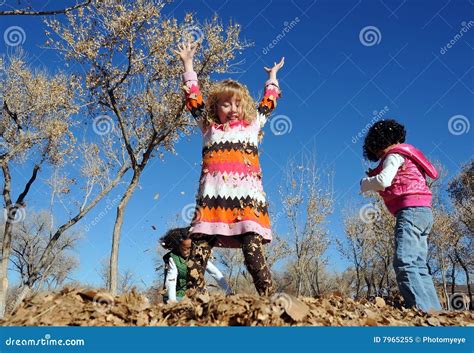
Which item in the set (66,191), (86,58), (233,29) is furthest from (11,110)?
(233,29)

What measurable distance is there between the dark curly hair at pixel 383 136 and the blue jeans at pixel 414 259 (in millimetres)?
693

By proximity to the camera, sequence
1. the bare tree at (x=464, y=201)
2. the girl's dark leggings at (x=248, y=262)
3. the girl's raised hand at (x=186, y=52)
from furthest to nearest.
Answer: the bare tree at (x=464, y=201) → the girl's raised hand at (x=186, y=52) → the girl's dark leggings at (x=248, y=262)

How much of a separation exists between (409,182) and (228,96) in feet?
6.33

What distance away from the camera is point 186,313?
294 cm

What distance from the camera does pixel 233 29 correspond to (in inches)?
562

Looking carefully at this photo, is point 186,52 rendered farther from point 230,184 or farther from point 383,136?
point 383,136

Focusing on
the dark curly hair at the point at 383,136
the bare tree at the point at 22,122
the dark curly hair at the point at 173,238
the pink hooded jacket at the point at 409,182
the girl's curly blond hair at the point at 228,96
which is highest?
the bare tree at the point at 22,122

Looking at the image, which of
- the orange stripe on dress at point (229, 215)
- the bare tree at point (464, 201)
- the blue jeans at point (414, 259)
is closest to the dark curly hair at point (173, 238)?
the orange stripe on dress at point (229, 215)

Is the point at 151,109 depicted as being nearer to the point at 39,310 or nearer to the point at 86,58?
the point at 86,58

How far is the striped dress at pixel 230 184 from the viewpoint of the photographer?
421 centimetres

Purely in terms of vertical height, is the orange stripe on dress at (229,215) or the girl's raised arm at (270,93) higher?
the girl's raised arm at (270,93)

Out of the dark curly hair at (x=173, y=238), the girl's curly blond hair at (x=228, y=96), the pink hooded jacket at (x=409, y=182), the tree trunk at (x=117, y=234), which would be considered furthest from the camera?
the tree trunk at (x=117, y=234)

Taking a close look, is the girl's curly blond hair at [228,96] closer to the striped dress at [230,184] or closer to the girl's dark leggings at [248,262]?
the striped dress at [230,184]

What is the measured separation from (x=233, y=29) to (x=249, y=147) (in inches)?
414
